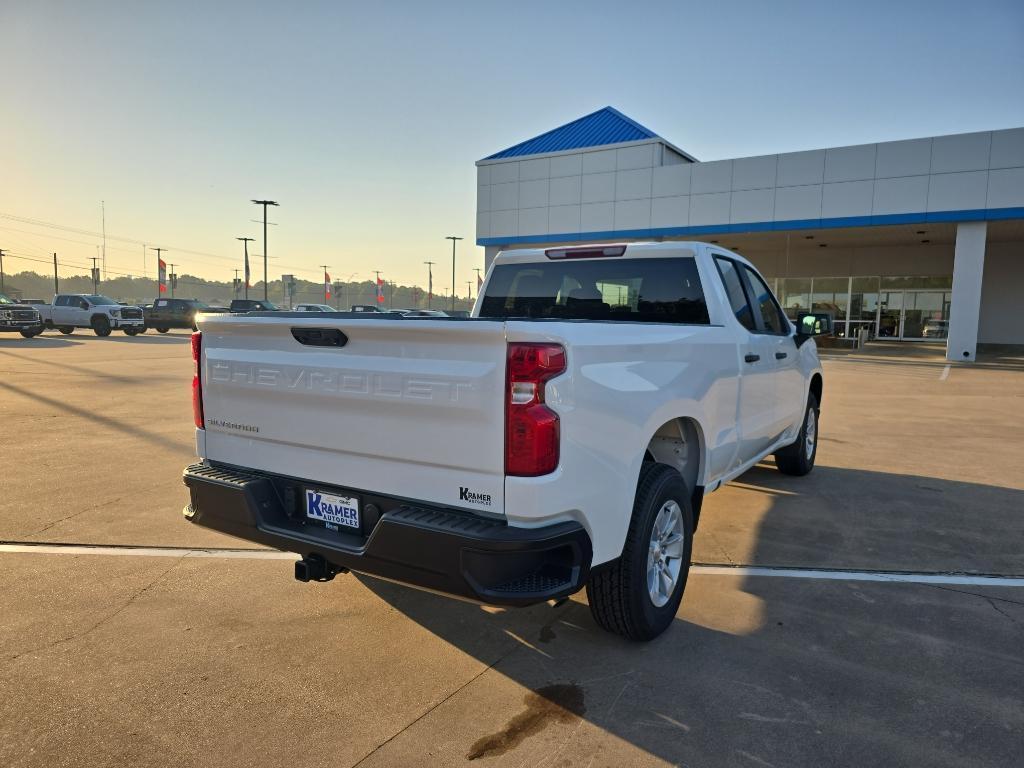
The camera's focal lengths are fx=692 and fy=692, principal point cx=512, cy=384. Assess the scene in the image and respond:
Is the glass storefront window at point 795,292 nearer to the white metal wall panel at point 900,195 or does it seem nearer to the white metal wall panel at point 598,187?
the white metal wall panel at point 900,195

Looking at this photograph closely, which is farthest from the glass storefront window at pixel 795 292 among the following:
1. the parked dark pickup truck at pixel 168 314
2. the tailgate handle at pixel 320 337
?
the tailgate handle at pixel 320 337

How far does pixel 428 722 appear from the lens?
2.72 m

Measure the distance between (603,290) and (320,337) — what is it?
232cm

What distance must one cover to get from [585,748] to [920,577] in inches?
112

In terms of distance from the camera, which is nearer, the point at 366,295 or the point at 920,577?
the point at 920,577

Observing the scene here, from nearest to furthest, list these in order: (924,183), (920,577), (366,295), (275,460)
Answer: (275,460) < (920,577) < (924,183) < (366,295)

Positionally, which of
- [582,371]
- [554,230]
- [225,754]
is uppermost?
[554,230]

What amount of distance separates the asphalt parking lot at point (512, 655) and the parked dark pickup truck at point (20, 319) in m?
27.4

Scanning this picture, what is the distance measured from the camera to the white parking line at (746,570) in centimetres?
423

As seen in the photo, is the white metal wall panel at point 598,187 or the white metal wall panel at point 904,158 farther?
the white metal wall panel at point 598,187

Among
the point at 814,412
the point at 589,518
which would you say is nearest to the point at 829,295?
the point at 814,412

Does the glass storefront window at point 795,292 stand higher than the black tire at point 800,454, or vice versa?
the glass storefront window at point 795,292

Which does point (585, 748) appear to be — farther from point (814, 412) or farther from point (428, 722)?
point (814, 412)

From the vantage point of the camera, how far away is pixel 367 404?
2.93 meters
